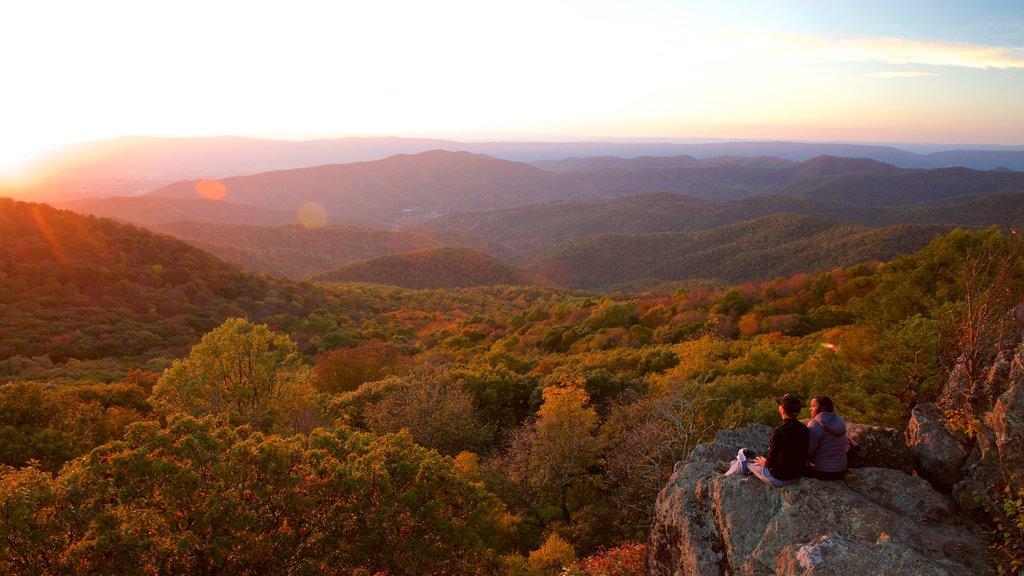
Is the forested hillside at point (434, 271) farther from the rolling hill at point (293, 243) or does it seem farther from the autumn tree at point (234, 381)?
the autumn tree at point (234, 381)

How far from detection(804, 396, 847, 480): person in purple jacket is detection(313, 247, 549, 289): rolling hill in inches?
4469

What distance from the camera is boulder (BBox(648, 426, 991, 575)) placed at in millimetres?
7320

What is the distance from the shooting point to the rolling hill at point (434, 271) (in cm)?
12094

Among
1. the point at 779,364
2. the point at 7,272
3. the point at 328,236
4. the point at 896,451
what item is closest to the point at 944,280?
the point at 779,364

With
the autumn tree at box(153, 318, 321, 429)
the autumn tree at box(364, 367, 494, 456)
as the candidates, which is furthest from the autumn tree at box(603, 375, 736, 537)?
the autumn tree at box(153, 318, 321, 429)

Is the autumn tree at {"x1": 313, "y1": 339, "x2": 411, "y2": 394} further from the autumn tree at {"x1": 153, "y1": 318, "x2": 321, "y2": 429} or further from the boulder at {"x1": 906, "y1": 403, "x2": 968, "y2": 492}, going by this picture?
the boulder at {"x1": 906, "y1": 403, "x2": 968, "y2": 492}

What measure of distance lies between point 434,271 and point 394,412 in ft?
344

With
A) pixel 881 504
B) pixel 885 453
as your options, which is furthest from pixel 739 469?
pixel 885 453

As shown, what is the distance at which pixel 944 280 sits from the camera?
28.8 meters

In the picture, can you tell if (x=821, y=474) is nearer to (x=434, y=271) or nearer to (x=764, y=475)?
(x=764, y=475)

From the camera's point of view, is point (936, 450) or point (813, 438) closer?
point (813, 438)

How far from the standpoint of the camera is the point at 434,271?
418 feet

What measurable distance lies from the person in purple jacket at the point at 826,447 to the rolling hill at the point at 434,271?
114 meters

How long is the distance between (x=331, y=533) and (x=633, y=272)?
149 metres
